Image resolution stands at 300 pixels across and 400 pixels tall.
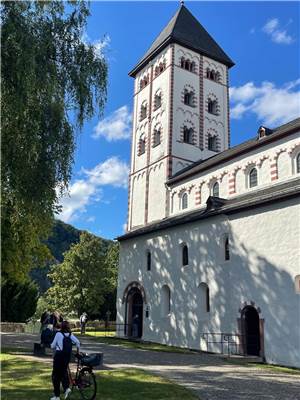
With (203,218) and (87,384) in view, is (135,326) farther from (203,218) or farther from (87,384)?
(87,384)

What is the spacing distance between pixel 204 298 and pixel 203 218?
4.89 meters

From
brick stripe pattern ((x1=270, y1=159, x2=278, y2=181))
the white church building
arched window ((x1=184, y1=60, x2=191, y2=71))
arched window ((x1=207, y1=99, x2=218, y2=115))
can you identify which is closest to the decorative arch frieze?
the white church building

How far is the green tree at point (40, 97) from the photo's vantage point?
12664mm

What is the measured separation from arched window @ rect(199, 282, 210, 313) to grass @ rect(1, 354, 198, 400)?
11.4 m

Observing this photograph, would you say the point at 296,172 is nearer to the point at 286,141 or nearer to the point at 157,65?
the point at 286,141

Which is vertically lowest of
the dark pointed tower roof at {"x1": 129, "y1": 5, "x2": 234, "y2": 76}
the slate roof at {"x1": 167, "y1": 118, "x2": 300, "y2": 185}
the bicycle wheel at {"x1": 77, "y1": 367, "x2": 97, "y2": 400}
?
the bicycle wheel at {"x1": 77, "y1": 367, "x2": 97, "y2": 400}

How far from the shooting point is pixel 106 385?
11453 mm

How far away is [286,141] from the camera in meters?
24.7

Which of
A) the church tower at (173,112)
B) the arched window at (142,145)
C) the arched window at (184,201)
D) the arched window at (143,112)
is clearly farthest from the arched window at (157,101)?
the arched window at (184,201)

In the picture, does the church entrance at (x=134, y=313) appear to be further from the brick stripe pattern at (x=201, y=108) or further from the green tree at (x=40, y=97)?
the green tree at (x=40, y=97)

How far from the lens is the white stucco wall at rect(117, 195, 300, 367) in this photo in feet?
65.2

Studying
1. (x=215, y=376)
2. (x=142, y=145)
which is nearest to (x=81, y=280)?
(x=142, y=145)

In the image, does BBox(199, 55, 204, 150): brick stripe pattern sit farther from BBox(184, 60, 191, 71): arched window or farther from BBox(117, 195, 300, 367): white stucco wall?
BBox(117, 195, 300, 367): white stucco wall

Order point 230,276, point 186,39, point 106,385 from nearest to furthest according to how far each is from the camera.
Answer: point 106,385 < point 230,276 < point 186,39
